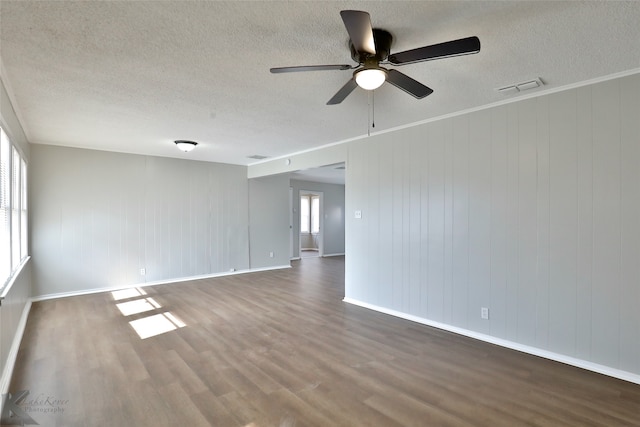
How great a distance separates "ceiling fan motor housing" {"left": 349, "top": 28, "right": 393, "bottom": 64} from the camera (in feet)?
6.37

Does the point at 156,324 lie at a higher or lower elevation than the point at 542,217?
lower

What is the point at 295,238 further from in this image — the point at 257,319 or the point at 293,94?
the point at 293,94

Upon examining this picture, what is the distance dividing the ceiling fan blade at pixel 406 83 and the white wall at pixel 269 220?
222 inches

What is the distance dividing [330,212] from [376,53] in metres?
8.80

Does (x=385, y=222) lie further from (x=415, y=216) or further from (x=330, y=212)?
(x=330, y=212)

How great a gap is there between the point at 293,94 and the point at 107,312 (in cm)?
378

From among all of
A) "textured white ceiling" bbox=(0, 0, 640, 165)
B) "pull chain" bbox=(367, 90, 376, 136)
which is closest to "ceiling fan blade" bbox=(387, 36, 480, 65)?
"textured white ceiling" bbox=(0, 0, 640, 165)

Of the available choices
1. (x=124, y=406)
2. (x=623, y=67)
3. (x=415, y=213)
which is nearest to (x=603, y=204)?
(x=623, y=67)

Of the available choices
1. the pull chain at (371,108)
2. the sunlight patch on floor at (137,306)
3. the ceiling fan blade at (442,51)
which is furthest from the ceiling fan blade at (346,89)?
the sunlight patch on floor at (137,306)

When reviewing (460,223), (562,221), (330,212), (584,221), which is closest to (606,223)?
(584,221)

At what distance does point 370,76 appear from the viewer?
6.58 ft

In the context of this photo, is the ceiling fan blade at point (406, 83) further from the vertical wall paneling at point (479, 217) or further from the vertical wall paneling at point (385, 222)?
the vertical wall paneling at point (385, 222)

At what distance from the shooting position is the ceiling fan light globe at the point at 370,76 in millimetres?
1984

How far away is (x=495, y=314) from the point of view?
3.24 metres
